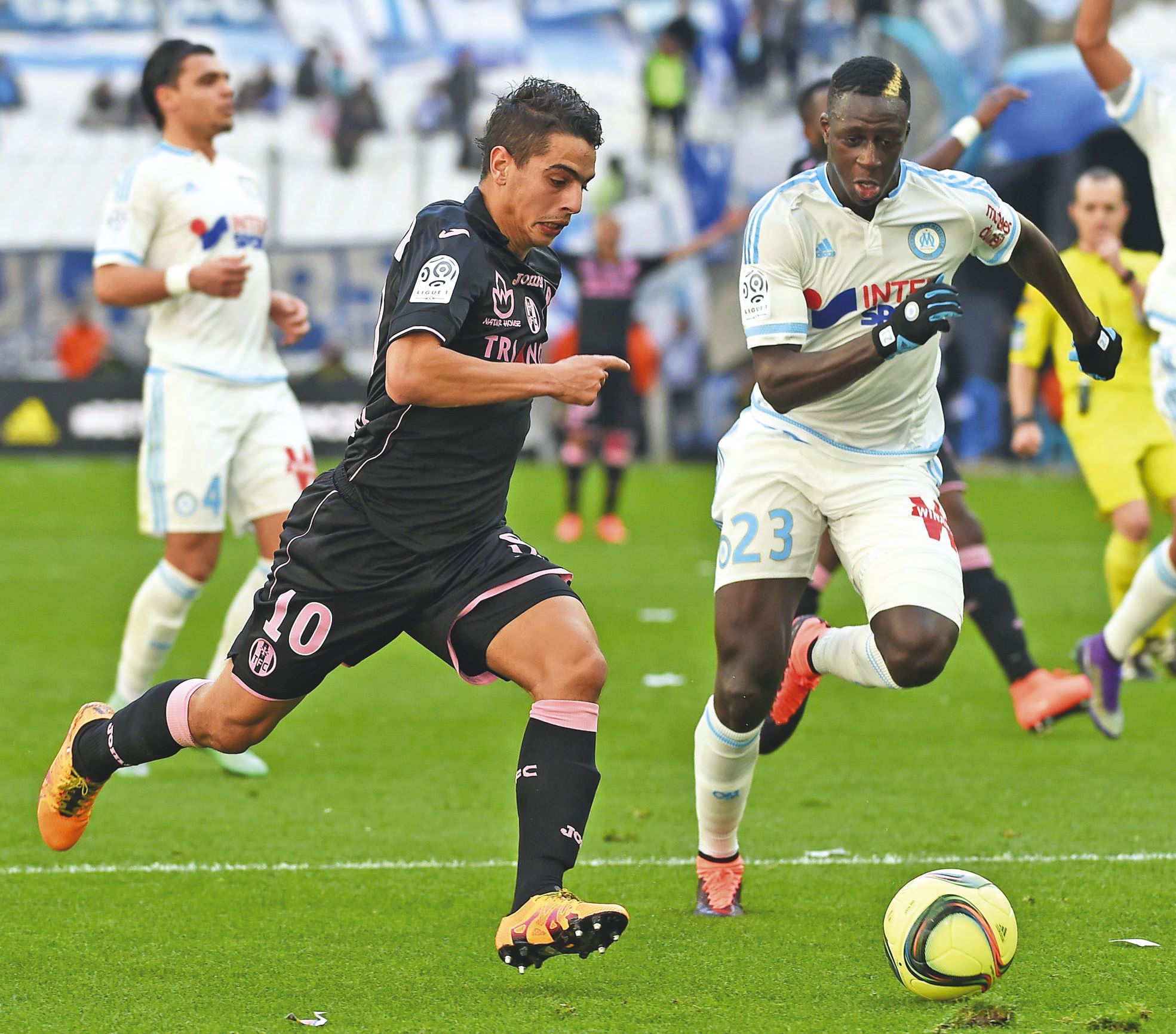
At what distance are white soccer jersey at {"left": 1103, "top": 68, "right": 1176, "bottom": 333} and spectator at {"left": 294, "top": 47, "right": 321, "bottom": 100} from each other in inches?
1063

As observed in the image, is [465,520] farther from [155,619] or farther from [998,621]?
[998,621]

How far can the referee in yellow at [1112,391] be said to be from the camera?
336 inches

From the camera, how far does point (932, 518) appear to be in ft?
16.3

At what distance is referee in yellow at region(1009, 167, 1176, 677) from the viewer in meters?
8.54

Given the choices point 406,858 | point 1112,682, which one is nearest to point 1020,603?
point 1112,682

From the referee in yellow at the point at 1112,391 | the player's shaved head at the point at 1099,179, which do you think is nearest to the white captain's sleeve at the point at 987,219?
the referee in yellow at the point at 1112,391

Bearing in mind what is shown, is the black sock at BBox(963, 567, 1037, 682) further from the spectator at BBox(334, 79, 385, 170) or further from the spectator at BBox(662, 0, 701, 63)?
the spectator at BBox(334, 79, 385, 170)

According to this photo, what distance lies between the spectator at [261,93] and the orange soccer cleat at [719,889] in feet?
94.7

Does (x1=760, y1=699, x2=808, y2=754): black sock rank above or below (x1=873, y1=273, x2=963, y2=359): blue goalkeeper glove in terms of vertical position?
below

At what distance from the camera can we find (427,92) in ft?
104

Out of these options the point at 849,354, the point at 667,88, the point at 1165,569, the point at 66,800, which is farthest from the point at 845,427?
the point at 667,88

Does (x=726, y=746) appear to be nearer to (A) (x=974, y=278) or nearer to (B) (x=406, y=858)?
(B) (x=406, y=858)

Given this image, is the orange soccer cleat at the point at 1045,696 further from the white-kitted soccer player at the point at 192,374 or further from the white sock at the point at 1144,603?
A: the white-kitted soccer player at the point at 192,374

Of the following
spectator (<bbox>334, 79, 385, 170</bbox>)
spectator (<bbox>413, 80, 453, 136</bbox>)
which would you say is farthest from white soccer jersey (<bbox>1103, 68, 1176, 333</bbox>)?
spectator (<bbox>334, 79, 385, 170</bbox>)
